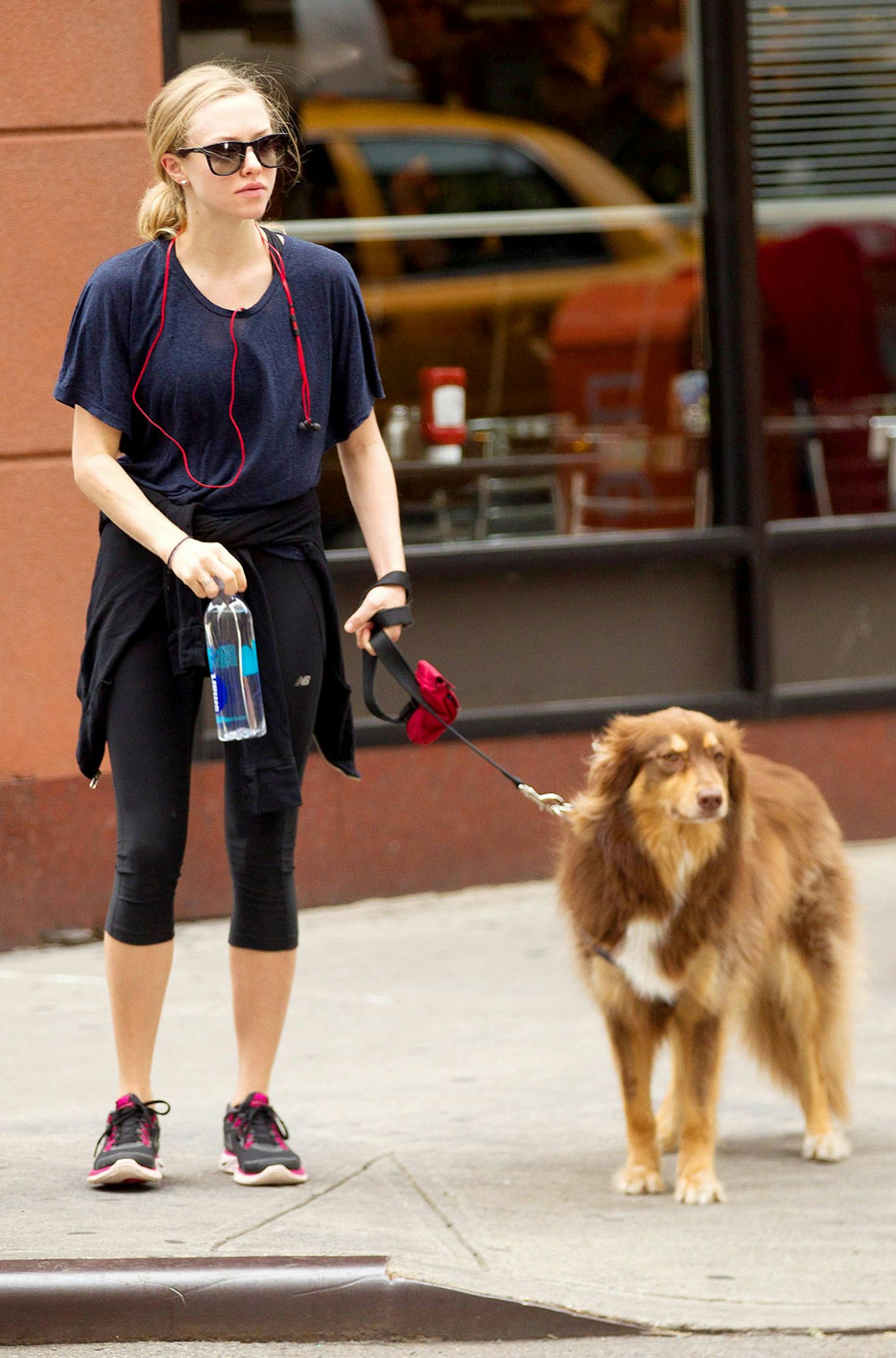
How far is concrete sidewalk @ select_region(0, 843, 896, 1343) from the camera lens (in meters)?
3.65

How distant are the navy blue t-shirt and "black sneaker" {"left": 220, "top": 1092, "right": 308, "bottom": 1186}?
129 cm

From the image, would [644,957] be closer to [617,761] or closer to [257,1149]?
[617,761]

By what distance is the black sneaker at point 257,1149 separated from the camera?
4070 millimetres

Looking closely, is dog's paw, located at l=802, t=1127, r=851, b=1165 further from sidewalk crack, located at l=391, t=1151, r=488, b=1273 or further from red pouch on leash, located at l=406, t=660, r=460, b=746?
red pouch on leash, located at l=406, t=660, r=460, b=746

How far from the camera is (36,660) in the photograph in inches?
246

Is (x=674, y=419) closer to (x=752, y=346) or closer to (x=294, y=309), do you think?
(x=752, y=346)

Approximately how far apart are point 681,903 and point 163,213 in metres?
1.80

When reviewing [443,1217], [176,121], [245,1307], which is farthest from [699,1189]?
[176,121]

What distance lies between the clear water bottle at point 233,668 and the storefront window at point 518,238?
128 inches

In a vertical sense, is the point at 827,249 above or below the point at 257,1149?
above

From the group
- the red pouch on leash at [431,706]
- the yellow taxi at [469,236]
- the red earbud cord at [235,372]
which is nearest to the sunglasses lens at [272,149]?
the red earbud cord at [235,372]

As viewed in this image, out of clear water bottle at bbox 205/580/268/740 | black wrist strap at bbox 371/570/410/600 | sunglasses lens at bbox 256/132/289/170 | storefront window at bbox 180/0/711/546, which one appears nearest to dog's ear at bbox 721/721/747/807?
black wrist strap at bbox 371/570/410/600

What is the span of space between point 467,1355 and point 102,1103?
62.6 inches

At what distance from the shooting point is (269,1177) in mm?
4062
